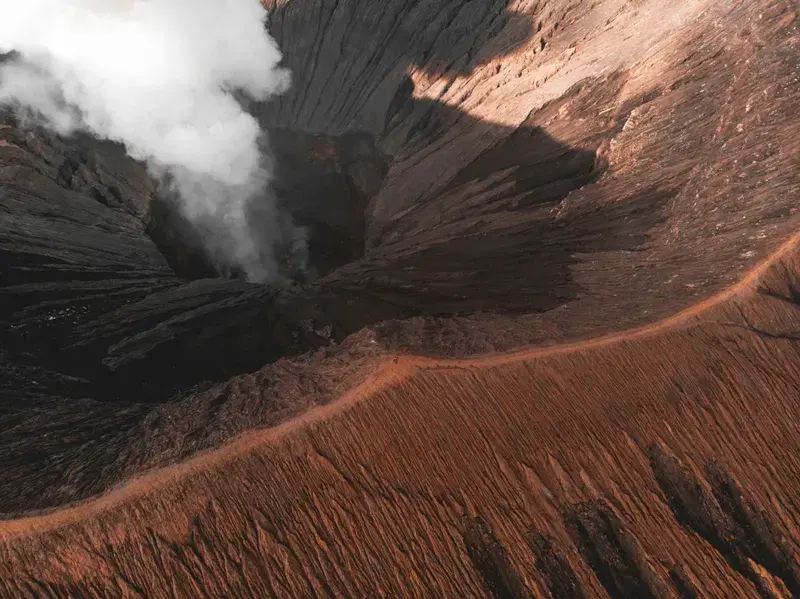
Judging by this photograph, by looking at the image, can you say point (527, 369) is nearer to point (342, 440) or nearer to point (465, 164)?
point (342, 440)

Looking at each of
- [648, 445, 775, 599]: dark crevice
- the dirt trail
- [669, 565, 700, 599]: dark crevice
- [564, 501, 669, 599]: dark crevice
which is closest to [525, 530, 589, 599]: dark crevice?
[564, 501, 669, 599]: dark crevice

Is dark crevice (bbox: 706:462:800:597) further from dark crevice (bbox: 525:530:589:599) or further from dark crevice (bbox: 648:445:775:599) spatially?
dark crevice (bbox: 525:530:589:599)

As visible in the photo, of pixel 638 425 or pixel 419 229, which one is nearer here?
pixel 638 425

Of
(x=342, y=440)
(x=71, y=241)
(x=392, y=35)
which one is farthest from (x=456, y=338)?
(x=392, y=35)

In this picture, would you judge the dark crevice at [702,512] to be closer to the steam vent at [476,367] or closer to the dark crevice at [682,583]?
the steam vent at [476,367]

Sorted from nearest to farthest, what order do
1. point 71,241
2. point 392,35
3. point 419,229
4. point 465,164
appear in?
point 71,241 → point 419,229 → point 465,164 → point 392,35

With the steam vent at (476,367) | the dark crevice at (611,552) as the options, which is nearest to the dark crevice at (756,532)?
the steam vent at (476,367)

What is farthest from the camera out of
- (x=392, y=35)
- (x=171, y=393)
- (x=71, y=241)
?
(x=392, y=35)
